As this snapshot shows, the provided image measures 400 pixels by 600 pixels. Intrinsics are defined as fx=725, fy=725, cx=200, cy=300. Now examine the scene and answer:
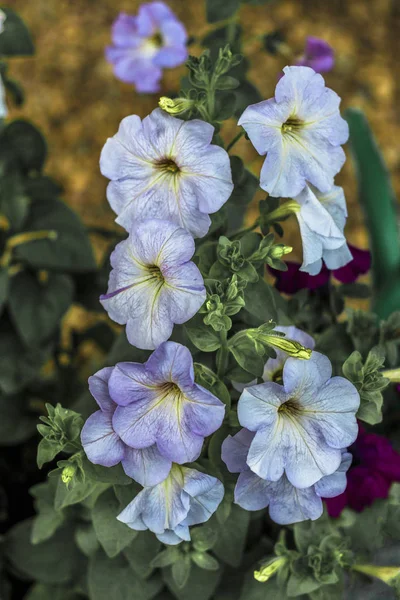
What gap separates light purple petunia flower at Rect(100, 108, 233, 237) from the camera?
0.54m

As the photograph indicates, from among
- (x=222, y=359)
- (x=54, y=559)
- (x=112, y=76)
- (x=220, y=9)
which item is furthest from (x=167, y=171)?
(x=112, y=76)

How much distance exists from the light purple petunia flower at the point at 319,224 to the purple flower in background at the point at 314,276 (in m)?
0.08

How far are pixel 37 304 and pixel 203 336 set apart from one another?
18.3 inches

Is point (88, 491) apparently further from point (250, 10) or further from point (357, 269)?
point (250, 10)

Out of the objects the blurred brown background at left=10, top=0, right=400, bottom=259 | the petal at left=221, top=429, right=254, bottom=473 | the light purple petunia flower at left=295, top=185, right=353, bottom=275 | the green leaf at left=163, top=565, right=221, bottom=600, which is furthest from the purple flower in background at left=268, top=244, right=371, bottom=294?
the blurred brown background at left=10, top=0, right=400, bottom=259

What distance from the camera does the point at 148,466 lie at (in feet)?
1.74

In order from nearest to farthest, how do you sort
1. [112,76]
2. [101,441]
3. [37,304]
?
[101,441] → [37,304] → [112,76]

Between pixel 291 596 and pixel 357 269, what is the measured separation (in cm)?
32

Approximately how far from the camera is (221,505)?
64 centimetres

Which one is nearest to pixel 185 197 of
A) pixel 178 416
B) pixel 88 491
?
pixel 178 416

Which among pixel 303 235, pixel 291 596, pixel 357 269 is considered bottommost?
pixel 291 596

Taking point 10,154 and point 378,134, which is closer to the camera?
point 10,154

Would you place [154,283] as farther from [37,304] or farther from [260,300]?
[37,304]

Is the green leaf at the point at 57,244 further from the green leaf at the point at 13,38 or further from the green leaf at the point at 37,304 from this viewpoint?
the green leaf at the point at 13,38
